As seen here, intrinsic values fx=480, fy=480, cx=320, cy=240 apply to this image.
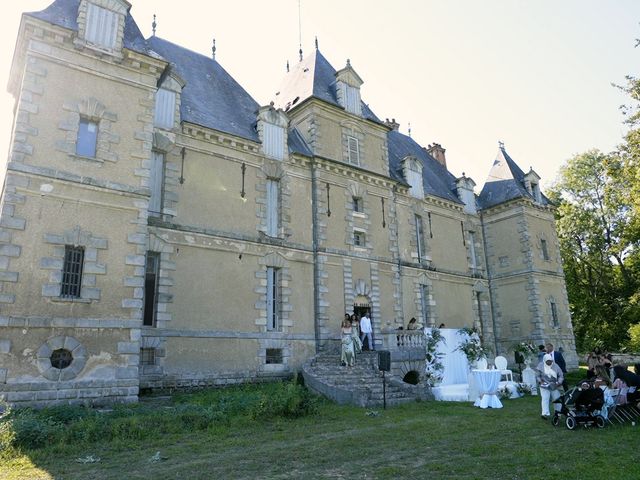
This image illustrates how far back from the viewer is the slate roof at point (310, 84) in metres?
21.1

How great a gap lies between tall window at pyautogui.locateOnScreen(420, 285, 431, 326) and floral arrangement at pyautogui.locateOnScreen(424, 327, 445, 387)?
6081 mm

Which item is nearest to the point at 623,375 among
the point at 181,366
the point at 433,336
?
the point at 433,336

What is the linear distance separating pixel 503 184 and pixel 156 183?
21399mm

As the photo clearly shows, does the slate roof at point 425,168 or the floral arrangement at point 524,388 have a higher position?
the slate roof at point 425,168

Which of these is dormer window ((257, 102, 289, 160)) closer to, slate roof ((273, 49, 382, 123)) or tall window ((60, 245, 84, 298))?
slate roof ((273, 49, 382, 123))

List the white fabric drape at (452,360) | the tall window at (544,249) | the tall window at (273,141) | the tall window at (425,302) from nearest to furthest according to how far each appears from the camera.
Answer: the white fabric drape at (452,360), the tall window at (273,141), the tall window at (425,302), the tall window at (544,249)

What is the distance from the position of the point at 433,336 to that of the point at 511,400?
132 inches

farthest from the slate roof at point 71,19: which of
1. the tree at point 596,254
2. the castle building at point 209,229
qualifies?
the tree at point 596,254

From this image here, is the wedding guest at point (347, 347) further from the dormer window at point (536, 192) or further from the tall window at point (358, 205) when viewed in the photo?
the dormer window at point (536, 192)

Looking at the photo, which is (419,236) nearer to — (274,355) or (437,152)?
(437,152)

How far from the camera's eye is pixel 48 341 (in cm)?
1061

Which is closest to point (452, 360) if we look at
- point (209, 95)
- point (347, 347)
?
point (347, 347)

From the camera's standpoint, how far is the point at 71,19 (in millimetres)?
12836

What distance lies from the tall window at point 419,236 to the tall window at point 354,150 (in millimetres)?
4893
